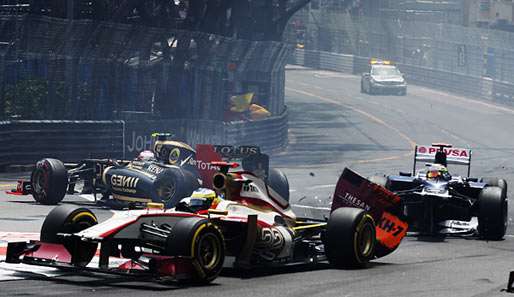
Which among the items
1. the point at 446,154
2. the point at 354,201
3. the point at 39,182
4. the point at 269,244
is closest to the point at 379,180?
the point at 446,154

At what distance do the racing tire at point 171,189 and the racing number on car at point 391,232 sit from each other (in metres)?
5.87

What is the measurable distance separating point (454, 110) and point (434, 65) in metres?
17.6

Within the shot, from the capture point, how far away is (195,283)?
13367 mm

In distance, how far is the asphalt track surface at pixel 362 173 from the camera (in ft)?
43.5

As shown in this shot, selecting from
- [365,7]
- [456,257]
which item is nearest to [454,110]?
[365,7]

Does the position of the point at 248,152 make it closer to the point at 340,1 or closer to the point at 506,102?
the point at 506,102

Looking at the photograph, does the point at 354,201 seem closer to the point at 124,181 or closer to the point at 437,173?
the point at 437,173

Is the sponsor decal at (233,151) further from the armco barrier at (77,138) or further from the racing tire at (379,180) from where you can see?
the armco barrier at (77,138)

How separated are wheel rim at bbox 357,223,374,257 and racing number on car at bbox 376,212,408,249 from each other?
2.60 feet

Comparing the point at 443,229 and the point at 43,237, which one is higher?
the point at 43,237

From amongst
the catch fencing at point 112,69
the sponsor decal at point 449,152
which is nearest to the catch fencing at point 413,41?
the catch fencing at point 112,69

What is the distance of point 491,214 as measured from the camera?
2006 cm

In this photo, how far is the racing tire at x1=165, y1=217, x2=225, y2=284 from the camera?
13.2 m

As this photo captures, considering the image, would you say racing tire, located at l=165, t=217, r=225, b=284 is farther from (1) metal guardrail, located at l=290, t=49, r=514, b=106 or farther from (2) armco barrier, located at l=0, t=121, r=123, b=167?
(1) metal guardrail, located at l=290, t=49, r=514, b=106
